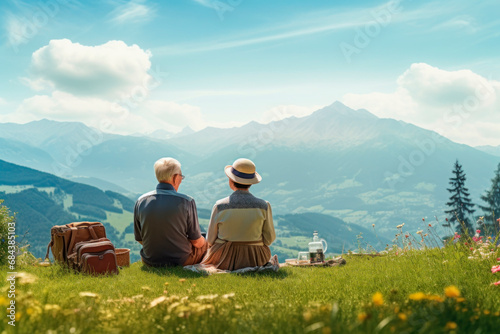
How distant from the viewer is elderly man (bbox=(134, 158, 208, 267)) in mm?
7457

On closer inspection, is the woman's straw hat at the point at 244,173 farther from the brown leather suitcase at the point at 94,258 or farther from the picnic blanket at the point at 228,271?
the brown leather suitcase at the point at 94,258

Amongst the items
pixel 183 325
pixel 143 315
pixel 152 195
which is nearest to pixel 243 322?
pixel 183 325

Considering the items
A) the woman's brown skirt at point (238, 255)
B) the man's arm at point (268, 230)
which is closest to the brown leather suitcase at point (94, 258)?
the woman's brown skirt at point (238, 255)

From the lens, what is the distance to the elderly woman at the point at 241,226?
23.9ft

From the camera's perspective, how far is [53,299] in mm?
4344

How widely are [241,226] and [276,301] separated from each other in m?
3.18

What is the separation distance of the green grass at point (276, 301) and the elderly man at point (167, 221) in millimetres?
392

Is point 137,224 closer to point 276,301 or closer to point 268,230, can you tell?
point 268,230

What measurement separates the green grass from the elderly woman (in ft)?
2.09

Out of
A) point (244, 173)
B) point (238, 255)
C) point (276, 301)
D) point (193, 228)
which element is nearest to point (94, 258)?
point (193, 228)

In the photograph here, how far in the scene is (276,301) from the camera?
13.7ft

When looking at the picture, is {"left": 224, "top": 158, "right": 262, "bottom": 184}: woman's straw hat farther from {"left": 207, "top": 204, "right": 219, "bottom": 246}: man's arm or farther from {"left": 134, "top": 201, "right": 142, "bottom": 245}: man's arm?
{"left": 134, "top": 201, "right": 142, "bottom": 245}: man's arm

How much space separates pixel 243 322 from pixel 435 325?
52.1 inches

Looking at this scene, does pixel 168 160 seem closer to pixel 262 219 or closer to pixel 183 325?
pixel 262 219
